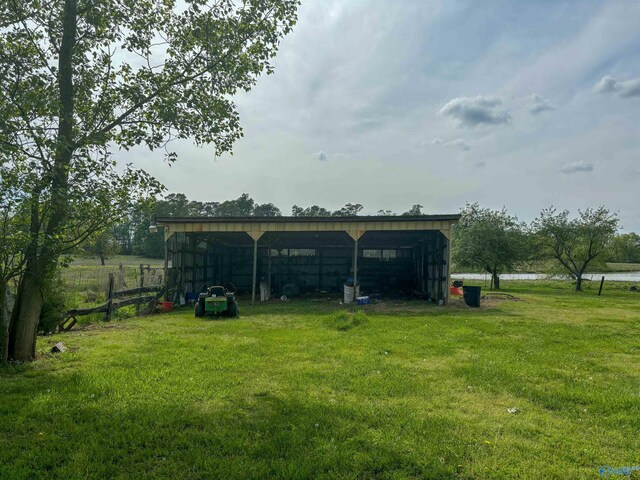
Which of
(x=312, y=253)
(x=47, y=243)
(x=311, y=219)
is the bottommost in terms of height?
(x=47, y=243)

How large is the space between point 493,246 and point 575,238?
7036mm

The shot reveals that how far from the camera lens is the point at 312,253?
22.0 meters

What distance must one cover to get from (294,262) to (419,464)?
61.4ft

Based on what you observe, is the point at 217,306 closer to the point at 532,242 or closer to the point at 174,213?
the point at 532,242

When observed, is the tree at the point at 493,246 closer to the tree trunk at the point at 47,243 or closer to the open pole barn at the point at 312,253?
the open pole barn at the point at 312,253

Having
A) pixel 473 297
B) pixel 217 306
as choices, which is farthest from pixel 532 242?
pixel 217 306

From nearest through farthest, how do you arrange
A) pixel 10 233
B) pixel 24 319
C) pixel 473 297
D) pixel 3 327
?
pixel 10 233 → pixel 3 327 → pixel 24 319 → pixel 473 297

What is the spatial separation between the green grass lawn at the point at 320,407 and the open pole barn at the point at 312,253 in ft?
23.1

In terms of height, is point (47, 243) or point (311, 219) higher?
point (311, 219)

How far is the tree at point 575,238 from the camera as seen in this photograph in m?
26.9

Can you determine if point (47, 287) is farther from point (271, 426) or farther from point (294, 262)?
point (294, 262)

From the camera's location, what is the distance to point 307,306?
14594 mm

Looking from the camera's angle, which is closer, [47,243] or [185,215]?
[47,243]

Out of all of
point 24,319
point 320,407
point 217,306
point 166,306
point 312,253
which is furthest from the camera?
point 312,253
